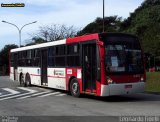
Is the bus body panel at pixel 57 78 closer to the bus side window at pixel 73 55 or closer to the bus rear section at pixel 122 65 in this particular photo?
the bus side window at pixel 73 55

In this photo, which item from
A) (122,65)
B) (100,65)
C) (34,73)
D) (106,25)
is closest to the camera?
(100,65)

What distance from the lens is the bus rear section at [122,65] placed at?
16.0m

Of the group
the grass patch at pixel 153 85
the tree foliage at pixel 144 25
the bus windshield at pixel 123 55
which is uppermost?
the tree foliage at pixel 144 25

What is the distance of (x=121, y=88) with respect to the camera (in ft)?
53.0

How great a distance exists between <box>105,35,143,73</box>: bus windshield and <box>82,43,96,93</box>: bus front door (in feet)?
2.65

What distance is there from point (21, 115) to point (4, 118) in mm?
820

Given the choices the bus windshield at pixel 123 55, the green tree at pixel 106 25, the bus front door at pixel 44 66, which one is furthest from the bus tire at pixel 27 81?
the green tree at pixel 106 25

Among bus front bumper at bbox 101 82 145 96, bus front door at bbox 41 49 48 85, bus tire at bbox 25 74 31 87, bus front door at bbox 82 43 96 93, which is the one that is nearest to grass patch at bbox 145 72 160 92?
bus front bumper at bbox 101 82 145 96

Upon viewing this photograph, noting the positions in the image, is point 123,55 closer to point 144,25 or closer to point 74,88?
point 74,88

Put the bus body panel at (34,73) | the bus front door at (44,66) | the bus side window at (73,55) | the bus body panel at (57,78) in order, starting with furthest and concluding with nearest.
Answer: the bus body panel at (34,73)
the bus front door at (44,66)
the bus body panel at (57,78)
the bus side window at (73,55)

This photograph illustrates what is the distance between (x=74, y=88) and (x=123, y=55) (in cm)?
332

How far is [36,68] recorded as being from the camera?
2453 cm

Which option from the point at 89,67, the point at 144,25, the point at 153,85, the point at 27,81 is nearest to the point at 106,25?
the point at 144,25

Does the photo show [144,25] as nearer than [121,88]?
No
